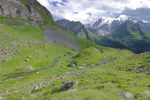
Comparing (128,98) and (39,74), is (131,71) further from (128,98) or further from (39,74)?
(128,98)

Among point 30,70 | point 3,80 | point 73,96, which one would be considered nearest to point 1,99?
point 73,96

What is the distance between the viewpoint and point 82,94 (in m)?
62.3

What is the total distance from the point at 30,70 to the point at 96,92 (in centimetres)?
10479

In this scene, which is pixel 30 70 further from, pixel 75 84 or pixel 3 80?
pixel 75 84

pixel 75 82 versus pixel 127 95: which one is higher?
pixel 75 82

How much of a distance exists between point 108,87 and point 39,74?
82580 millimetres

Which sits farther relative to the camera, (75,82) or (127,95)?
(75,82)

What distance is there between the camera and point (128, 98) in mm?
62312

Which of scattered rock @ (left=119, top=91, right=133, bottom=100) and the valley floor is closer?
scattered rock @ (left=119, top=91, right=133, bottom=100)

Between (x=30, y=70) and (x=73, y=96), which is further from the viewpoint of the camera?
(x=30, y=70)

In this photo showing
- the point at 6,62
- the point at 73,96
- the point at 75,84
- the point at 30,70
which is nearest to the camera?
the point at 73,96

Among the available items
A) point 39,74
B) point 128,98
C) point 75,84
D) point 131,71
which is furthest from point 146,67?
point 128,98

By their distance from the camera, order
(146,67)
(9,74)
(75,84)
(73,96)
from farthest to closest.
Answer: (9,74), (146,67), (75,84), (73,96)

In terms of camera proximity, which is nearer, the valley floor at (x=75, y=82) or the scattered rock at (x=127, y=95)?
the scattered rock at (x=127, y=95)
